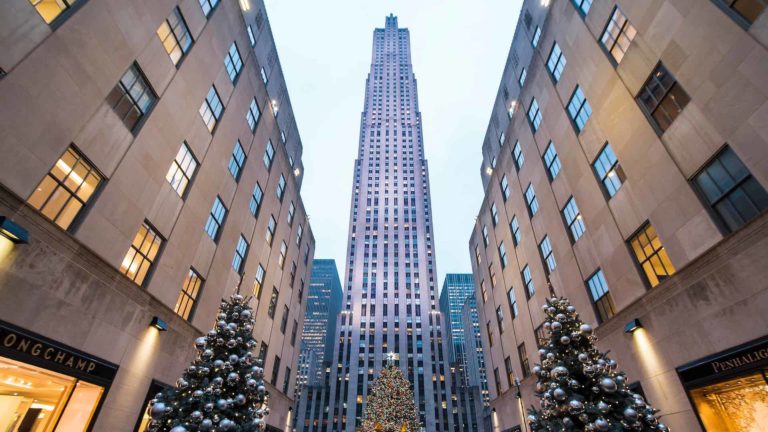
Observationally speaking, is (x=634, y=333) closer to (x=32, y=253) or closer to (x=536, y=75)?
(x=536, y=75)

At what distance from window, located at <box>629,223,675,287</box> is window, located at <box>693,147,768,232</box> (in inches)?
Answer: 99.0

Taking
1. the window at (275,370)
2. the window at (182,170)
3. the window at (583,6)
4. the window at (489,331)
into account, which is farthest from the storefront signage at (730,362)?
the window at (275,370)

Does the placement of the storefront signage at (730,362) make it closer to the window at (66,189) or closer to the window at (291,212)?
the window at (66,189)

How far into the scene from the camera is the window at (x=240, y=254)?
20777mm

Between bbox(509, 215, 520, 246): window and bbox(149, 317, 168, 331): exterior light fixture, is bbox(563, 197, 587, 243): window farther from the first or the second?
bbox(149, 317, 168, 331): exterior light fixture

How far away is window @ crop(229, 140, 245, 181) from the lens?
66.1 ft

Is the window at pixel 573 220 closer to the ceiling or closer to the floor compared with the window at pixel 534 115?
closer to the floor

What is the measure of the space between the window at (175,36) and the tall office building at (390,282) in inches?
3481

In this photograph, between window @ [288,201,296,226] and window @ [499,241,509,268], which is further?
window @ [288,201,296,226]

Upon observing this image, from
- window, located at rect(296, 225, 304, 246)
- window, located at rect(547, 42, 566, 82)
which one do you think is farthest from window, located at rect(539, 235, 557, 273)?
window, located at rect(296, 225, 304, 246)

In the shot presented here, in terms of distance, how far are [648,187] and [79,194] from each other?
19788 mm

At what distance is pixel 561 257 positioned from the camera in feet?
65.6

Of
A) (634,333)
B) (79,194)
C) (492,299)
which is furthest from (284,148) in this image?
(634,333)

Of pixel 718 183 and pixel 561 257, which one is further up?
pixel 561 257
